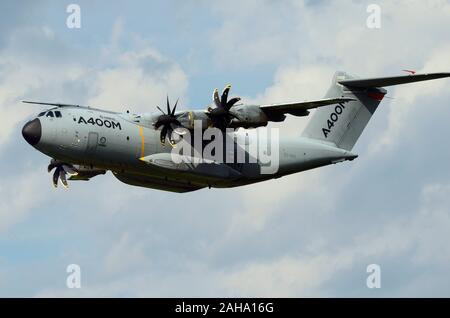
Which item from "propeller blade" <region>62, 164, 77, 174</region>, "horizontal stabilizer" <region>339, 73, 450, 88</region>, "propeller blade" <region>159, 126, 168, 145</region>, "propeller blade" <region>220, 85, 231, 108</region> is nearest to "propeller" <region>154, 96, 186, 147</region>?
"propeller blade" <region>159, 126, 168, 145</region>

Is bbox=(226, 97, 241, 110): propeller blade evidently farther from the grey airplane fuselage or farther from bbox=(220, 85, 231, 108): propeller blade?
the grey airplane fuselage

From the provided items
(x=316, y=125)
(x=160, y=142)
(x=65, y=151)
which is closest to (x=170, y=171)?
(x=160, y=142)

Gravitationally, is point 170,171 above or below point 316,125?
below

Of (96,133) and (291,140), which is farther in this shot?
(291,140)

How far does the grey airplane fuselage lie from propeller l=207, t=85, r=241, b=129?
1.66m

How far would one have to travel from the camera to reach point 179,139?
1447 inches

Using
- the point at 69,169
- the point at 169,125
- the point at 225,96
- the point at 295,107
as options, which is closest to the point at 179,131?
the point at 169,125

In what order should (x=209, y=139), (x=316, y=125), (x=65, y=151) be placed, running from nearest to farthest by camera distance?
(x=65, y=151) → (x=209, y=139) → (x=316, y=125)

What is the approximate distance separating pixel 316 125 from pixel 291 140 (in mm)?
1703

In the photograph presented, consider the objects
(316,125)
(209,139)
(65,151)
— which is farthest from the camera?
(316,125)

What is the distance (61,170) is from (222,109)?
23.6 ft

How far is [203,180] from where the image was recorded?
123ft

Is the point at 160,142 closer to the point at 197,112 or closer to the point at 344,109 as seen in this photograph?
the point at 197,112

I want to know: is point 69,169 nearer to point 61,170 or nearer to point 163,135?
point 61,170
